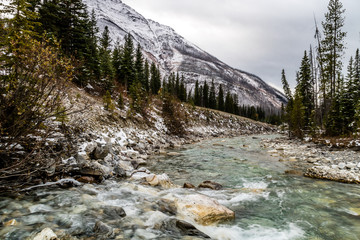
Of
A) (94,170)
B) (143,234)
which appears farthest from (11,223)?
(94,170)

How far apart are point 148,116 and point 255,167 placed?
1614 centimetres

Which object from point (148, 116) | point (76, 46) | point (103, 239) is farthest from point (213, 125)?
point (103, 239)

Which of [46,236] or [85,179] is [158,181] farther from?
[46,236]

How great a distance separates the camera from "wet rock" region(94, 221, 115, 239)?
343 cm

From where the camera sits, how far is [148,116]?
23.9 metres

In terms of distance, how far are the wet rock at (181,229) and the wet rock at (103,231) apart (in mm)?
1063

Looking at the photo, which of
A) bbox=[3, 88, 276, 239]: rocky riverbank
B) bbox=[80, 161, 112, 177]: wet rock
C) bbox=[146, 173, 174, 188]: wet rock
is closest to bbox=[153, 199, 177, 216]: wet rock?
bbox=[3, 88, 276, 239]: rocky riverbank

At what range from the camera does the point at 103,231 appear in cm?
353

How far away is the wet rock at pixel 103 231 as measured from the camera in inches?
135

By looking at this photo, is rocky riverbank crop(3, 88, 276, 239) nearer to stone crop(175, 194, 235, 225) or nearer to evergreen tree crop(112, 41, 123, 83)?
stone crop(175, 194, 235, 225)

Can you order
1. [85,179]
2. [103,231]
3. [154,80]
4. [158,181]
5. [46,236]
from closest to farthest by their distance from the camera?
[46,236]
[103,231]
[85,179]
[158,181]
[154,80]

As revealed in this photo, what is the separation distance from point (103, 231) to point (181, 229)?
1613 mm

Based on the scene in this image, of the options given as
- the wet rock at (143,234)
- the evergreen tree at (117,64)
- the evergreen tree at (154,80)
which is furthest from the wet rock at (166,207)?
the evergreen tree at (154,80)

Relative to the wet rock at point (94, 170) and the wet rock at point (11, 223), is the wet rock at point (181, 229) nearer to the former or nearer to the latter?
the wet rock at point (11, 223)
